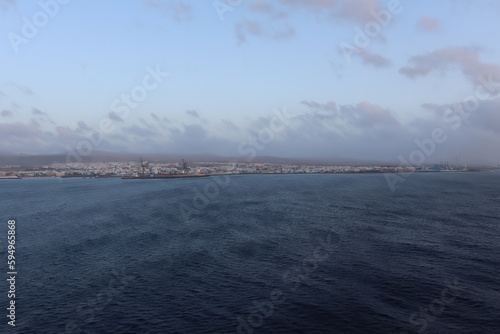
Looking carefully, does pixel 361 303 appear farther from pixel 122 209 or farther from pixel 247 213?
pixel 122 209

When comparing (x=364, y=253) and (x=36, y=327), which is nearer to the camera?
(x=36, y=327)

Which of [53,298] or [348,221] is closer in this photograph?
[53,298]

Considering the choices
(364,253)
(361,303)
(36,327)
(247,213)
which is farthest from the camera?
(247,213)

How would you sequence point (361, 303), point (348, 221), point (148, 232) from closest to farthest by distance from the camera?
point (361, 303), point (148, 232), point (348, 221)

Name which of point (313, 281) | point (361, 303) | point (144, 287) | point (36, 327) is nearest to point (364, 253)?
point (313, 281)

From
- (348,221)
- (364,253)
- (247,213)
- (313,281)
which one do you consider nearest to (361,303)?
(313,281)

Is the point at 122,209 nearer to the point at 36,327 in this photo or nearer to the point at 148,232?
the point at 148,232
